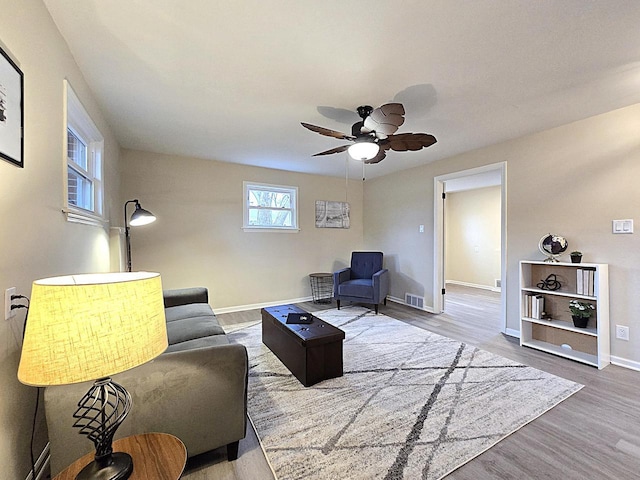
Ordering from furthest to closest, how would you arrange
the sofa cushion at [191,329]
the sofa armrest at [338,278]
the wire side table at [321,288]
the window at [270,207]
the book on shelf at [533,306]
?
the wire side table at [321,288]
the window at [270,207]
the sofa armrest at [338,278]
the book on shelf at [533,306]
the sofa cushion at [191,329]

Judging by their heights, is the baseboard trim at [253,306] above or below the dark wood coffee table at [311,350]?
below

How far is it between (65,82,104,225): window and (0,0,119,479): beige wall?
184 mm

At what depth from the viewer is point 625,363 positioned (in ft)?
8.63

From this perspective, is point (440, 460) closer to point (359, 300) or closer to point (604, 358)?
point (604, 358)

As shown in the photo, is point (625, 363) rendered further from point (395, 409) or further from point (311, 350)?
point (311, 350)

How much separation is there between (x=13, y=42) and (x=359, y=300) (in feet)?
13.6

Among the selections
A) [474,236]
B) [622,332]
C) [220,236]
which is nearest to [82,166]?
[220,236]

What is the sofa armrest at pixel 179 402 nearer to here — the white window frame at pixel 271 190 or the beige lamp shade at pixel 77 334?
the beige lamp shade at pixel 77 334

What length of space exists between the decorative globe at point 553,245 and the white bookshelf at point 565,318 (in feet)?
0.37

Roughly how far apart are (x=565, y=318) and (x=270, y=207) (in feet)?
14.0

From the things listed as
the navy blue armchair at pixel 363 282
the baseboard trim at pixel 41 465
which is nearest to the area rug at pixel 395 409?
the baseboard trim at pixel 41 465

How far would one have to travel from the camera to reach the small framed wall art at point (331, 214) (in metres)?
5.40

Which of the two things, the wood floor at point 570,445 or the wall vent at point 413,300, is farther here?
the wall vent at point 413,300

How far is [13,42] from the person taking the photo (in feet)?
3.97
